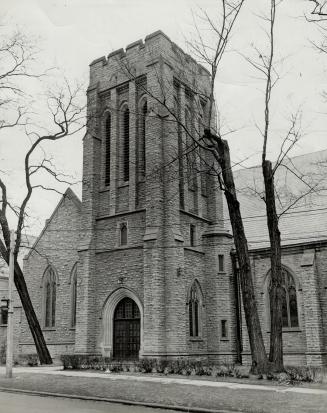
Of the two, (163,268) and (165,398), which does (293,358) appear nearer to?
(163,268)

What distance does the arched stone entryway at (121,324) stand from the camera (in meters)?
23.1

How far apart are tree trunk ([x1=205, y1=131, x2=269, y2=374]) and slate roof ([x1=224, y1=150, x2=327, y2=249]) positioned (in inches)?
193

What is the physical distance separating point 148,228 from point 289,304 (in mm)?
7799

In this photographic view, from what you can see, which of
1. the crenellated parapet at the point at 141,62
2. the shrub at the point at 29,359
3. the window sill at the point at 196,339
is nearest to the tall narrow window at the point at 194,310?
the window sill at the point at 196,339

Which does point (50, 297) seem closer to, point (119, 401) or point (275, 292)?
point (275, 292)

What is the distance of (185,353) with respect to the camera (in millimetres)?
21859

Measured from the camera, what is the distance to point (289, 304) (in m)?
24.4

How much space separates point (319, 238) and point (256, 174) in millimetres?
7894

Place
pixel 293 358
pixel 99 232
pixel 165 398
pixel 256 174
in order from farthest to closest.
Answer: pixel 256 174 → pixel 99 232 → pixel 293 358 → pixel 165 398

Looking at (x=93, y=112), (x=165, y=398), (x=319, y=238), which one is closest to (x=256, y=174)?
(x=319, y=238)

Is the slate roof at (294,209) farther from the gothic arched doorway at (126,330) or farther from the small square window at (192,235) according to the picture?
the gothic arched doorway at (126,330)

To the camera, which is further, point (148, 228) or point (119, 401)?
point (148, 228)

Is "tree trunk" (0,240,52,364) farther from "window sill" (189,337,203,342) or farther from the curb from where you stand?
the curb

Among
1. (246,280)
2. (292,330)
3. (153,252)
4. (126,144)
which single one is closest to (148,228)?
(153,252)
